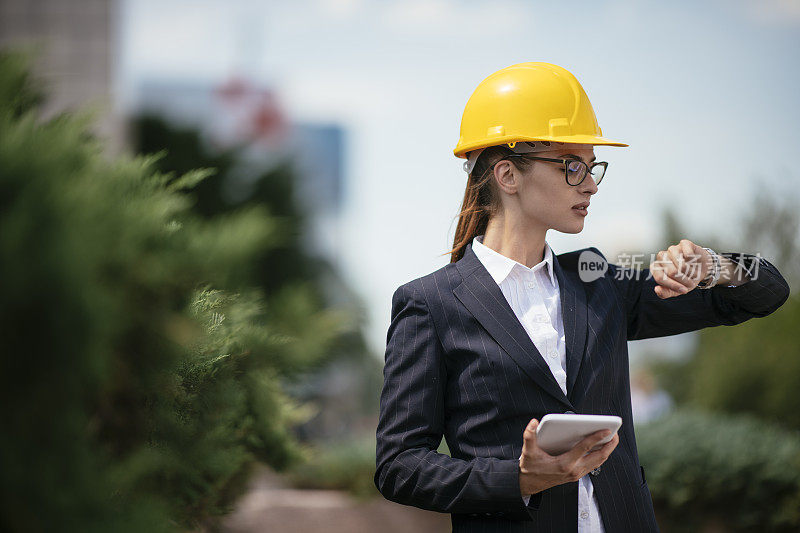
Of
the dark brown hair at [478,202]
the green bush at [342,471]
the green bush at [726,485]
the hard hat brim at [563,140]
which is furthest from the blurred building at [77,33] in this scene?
the hard hat brim at [563,140]

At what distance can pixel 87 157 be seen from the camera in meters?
1.72

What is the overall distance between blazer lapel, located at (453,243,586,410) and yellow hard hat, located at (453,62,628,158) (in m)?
0.37

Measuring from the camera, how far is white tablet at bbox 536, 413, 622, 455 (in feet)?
6.16

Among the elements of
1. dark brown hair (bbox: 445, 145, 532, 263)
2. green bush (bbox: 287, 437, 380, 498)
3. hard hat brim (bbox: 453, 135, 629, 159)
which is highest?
hard hat brim (bbox: 453, 135, 629, 159)

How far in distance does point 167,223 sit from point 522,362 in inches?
37.0

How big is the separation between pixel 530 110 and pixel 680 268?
605 millimetres

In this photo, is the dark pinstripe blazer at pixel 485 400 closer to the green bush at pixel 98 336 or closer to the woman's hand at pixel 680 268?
the woman's hand at pixel 680 268

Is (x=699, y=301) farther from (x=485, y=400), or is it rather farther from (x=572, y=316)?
(x=485, y=400)

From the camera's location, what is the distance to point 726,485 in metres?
6.18

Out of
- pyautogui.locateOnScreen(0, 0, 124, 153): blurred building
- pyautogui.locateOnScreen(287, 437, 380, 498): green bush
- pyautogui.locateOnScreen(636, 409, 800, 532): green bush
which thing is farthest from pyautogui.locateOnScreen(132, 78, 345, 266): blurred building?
pyautogui.locateOnScreen(636, 409, 800, 532): green bush

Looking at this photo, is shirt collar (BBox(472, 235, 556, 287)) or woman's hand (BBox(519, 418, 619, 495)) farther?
shirt collar (BBox(472, 235, 556, 287))

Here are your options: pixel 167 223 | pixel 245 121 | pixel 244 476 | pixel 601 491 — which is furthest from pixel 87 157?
pixel 245 121

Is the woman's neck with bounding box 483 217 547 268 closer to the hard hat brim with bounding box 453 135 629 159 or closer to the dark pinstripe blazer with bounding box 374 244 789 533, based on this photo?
the dark pinstripe blazer with bounding box 374 244 789 533
